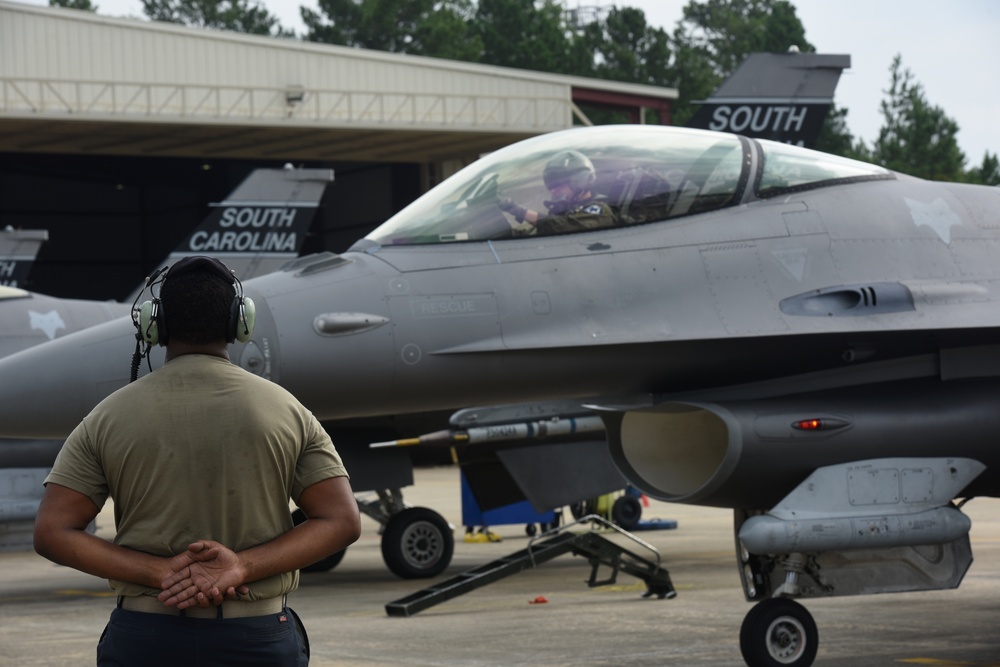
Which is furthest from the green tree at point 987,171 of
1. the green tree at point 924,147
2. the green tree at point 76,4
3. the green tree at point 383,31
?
the green tree at point 76,4

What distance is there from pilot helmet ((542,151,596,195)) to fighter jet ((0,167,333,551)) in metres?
5.74

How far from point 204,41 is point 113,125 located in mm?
3068

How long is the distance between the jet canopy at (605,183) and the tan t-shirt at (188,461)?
184 inches

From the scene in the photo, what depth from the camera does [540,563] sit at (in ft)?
33.7

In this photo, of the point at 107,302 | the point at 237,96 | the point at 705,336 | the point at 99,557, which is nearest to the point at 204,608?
the point at 99,557

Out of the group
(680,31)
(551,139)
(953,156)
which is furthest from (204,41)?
(680,31)

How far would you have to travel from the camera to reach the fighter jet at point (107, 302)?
1315 centimetres

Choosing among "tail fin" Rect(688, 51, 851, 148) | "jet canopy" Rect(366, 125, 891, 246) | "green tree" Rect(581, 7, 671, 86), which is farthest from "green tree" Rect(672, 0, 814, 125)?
"jet canopy" Rect(366, 125, 891, 246)

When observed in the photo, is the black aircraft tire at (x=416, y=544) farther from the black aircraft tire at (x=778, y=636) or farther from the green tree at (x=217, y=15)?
the green tree at (x=217, y=15)

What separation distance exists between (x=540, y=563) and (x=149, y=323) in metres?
7.19

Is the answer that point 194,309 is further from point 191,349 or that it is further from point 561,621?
point 561,621

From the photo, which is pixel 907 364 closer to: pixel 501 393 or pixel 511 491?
pixel 501 393

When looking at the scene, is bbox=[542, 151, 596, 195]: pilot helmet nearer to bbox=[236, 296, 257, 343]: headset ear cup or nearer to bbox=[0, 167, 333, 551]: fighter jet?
bbox=[236, 296, 257, 343]: headset ear cup

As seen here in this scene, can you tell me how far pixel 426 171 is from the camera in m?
38.0
